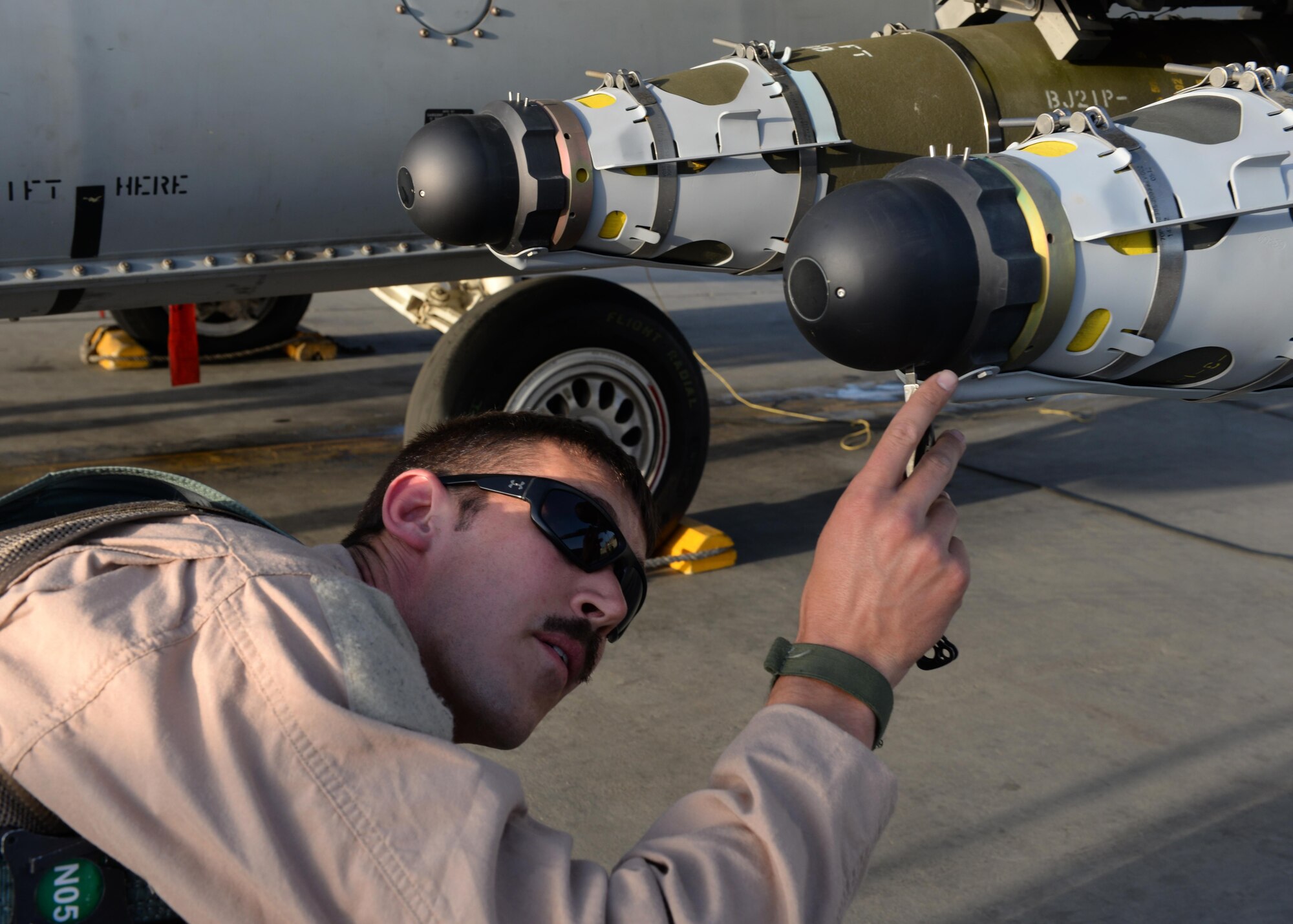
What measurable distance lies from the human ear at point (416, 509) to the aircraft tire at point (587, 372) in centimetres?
323

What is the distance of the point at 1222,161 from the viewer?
2533mm

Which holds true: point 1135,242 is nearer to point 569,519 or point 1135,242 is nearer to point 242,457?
point 569,519

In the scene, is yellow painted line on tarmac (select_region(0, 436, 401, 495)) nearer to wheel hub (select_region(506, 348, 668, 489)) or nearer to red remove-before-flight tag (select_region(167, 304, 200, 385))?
red remove-before-flight tag (select_region(167, 304, 200, 385))

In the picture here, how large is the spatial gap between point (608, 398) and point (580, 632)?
3624 millimetres

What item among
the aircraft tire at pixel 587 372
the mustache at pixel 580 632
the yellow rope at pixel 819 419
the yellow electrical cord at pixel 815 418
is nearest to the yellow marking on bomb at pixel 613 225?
the aircraft tire at pixel 587 372

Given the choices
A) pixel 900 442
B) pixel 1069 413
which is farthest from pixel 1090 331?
pixel 1069 413

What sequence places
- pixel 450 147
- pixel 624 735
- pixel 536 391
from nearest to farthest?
pixel 624 735, pixel 450 147, pixel 536 391

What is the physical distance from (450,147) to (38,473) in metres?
3.15

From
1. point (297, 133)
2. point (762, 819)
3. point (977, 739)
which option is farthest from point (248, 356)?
point (762, 819)

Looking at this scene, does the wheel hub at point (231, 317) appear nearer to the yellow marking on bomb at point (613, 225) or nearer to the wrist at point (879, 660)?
the yellow marking on bomb at point (613, 225)

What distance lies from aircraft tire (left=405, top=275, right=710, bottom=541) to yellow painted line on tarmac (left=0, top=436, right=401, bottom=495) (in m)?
1.67

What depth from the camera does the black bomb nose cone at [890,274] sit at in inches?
81.7

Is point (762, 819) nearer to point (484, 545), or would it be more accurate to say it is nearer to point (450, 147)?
point (484, 545)

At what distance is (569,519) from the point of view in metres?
1.48
